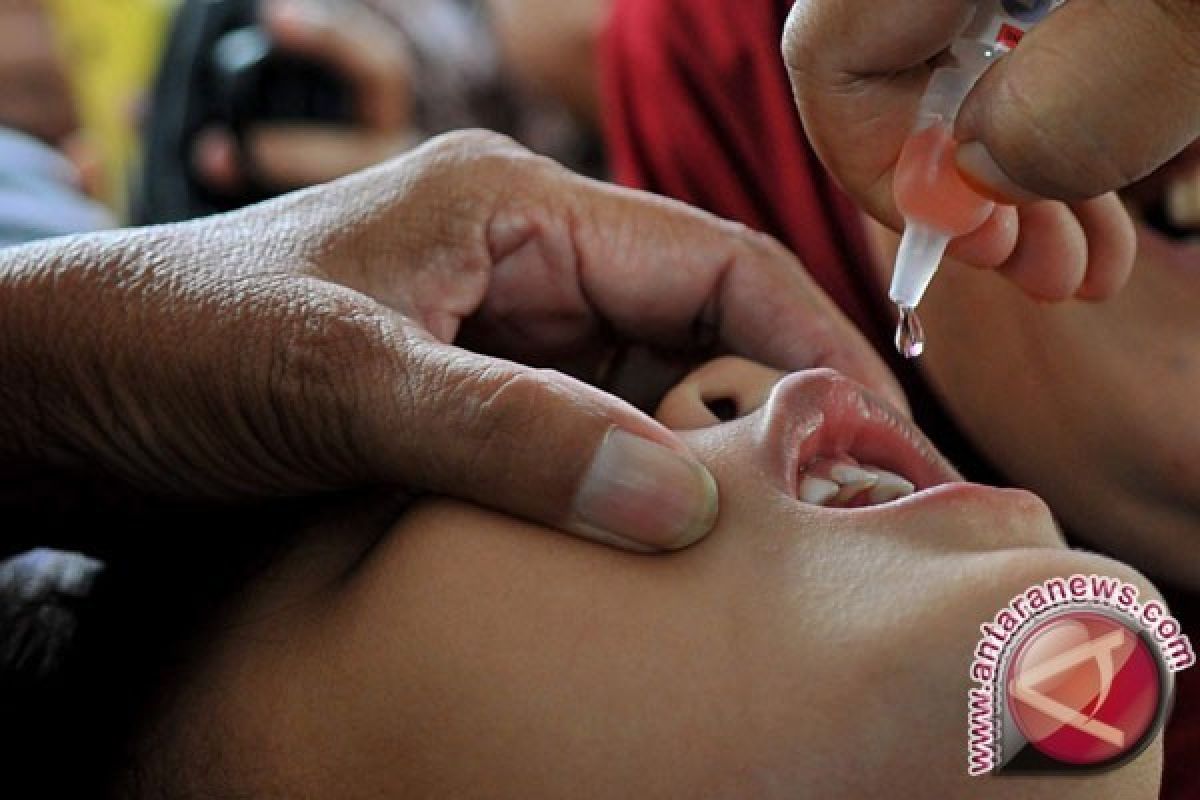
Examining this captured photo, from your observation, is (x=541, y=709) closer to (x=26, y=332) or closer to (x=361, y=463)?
(x=361, y=463)

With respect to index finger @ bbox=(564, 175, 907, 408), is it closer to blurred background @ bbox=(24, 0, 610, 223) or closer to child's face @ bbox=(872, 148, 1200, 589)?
child's face @ bbox=(872, 148, 1200, 589)

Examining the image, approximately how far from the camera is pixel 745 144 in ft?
3.54

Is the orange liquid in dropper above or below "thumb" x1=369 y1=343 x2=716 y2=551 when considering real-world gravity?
above

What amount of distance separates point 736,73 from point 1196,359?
39cm

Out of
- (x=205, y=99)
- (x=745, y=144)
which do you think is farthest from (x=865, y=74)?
(x=205, y=99)

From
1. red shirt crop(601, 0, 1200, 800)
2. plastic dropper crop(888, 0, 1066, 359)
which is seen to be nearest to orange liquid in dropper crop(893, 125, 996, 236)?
plastic dropper crop(888, 0, 1066, 359)

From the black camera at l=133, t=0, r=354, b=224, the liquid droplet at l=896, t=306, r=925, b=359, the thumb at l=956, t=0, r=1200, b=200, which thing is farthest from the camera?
the black camera at l=133, t=0, r=354, b=224

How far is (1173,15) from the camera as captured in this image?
462 millimetres

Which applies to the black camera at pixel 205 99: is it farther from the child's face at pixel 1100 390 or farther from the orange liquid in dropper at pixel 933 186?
the orange liquid in dropper at pixel 933 186

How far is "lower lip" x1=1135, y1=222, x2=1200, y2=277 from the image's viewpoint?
85 centimetres

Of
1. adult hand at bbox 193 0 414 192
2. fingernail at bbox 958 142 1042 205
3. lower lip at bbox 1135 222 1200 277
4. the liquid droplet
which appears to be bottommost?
adult hand at bbox 193 0 414 192

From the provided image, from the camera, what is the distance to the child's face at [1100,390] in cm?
86

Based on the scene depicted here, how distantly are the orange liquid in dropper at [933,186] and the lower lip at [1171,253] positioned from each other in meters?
0.29

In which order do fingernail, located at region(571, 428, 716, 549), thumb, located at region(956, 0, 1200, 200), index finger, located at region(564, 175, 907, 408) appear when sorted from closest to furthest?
thumb, located at region(956, 0, 1200, 200) < fingernail, located at region(571, 428, 716, 549) < index finger, located at region(564, 175, 907, 408)
